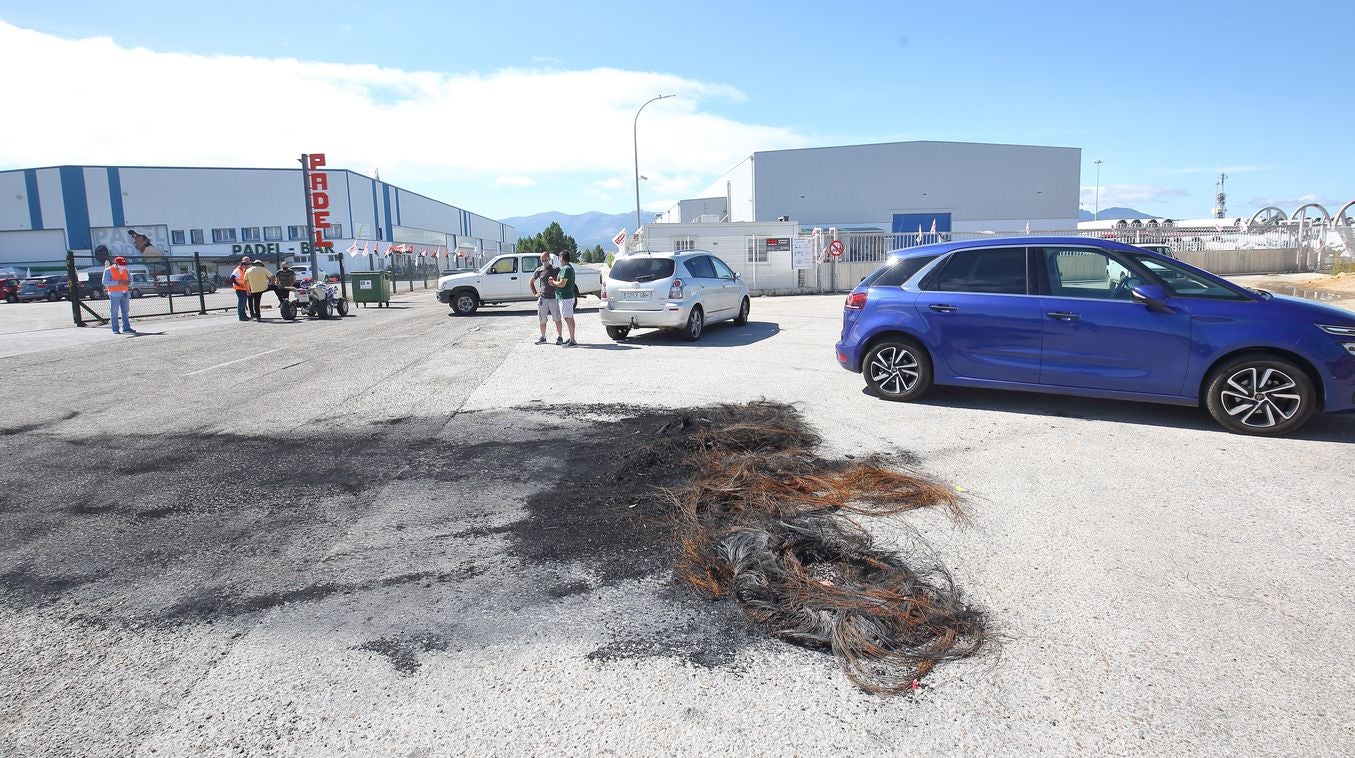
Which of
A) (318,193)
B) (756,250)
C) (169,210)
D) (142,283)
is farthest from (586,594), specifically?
(169,210)

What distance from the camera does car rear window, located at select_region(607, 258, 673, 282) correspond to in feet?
44.5

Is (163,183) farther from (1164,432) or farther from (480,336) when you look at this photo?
(1164,432)

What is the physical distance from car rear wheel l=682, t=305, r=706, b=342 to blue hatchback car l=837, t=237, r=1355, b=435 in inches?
212

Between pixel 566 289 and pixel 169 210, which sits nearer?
pixel 566 289

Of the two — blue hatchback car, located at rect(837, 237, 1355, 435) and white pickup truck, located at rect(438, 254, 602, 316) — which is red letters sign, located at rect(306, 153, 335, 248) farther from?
blue hatchback car, located at rect(837, 237, 1355, 435)

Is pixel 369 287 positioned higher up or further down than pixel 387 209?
further down

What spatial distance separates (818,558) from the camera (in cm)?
409

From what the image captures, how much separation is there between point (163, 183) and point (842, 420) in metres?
75.5

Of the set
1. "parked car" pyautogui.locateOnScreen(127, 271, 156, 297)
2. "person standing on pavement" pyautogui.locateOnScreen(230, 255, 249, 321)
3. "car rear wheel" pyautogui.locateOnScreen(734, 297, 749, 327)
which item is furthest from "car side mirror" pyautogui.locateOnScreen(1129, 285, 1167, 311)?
"parked car" pyautogui.locateOnScreen(127, 271, 156, 297)

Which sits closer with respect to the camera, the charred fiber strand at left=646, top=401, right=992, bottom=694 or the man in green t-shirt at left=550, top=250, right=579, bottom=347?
the charred fiber strand at left=646, top=401, right=992, bottom=694

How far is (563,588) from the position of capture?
3.83m

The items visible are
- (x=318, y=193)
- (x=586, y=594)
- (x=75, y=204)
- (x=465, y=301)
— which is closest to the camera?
(x=586, y=594)

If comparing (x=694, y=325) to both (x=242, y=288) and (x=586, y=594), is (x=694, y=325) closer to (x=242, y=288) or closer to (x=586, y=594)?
(x=586, y=594)

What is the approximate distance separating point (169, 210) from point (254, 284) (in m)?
56.7
